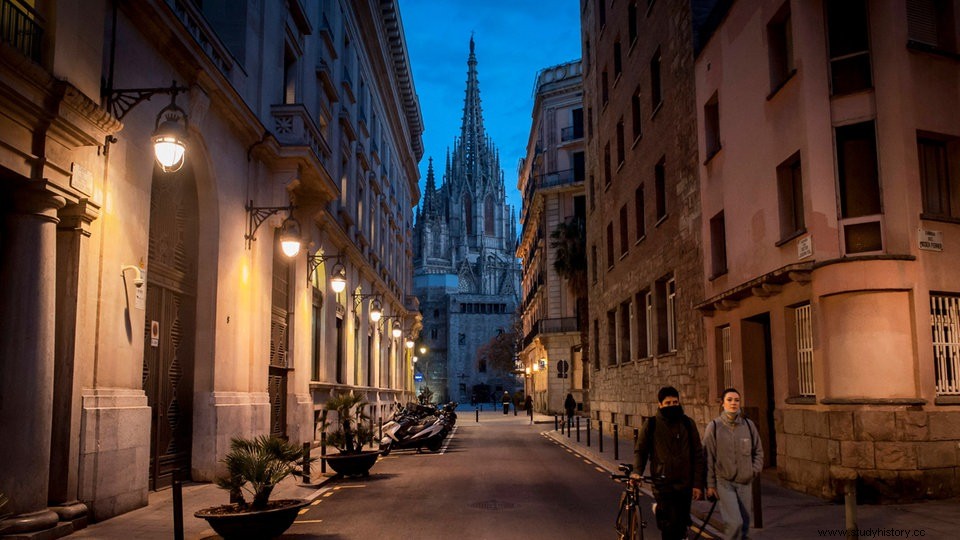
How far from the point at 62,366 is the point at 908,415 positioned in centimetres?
1112

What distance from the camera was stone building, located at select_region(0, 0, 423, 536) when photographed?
9.14m

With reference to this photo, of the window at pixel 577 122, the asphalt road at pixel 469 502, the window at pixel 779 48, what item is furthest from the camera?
the window at pixel 577 122

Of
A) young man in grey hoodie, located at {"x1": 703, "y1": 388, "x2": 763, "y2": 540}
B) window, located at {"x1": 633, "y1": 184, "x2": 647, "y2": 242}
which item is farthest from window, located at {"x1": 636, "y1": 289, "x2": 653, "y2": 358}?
young man in grey hoodie, located at {"x1": 703, "y1": 388, "x2": 763, "y2": 540}

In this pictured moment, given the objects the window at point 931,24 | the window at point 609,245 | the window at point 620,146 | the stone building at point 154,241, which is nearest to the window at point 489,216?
the window at point 609,245

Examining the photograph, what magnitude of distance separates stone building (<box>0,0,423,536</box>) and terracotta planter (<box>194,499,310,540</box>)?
1.72 metres

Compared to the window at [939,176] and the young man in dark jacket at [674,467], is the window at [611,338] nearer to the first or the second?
the window at [939,176]

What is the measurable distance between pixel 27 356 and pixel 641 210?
19892 millimetres

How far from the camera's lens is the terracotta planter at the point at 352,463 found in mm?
16359

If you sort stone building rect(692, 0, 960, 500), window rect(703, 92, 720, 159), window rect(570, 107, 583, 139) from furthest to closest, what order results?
window rect(570, 107, 583, 139) → window rect(703, 92, 720, 159) → stone building rect(692, 0, 960, 500)

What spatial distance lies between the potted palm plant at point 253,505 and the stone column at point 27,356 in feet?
5.77

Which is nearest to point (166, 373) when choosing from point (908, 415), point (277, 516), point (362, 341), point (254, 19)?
point (277, 516)

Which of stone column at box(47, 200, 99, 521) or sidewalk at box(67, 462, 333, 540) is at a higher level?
stone column at box(47, 200, 99, 521)

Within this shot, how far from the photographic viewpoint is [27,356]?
356 inches

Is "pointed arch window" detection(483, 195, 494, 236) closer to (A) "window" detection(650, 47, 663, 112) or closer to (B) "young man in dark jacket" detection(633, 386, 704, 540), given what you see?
(A) "window" detection(650, 47, 663, 112)
